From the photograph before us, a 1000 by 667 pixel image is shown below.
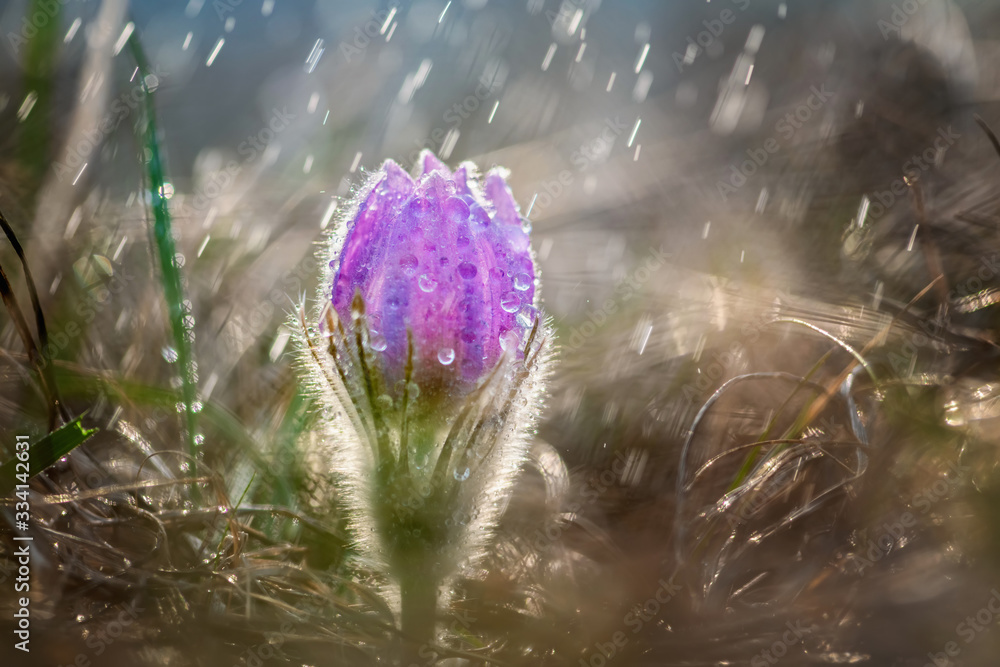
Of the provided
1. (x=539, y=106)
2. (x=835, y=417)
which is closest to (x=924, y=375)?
(x=835, y=417)

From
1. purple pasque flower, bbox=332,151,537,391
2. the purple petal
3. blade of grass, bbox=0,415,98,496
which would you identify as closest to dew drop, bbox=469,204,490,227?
purple pasque flower, bbox=332,151,537,391

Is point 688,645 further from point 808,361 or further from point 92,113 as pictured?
point 92,113

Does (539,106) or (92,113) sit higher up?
(539,106)

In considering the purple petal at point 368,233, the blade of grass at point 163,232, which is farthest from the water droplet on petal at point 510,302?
the blade of grass at point 163,232

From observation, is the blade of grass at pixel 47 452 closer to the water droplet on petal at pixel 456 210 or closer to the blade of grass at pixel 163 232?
the blade of grass at pixel 163 232

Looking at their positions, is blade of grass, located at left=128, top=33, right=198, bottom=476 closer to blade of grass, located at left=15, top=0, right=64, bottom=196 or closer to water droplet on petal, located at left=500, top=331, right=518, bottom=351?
A: blade of grass, located at left=15, top=0, right=64, bottom=196

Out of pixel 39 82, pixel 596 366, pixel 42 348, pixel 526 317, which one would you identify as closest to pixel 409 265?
pixel 526 317
